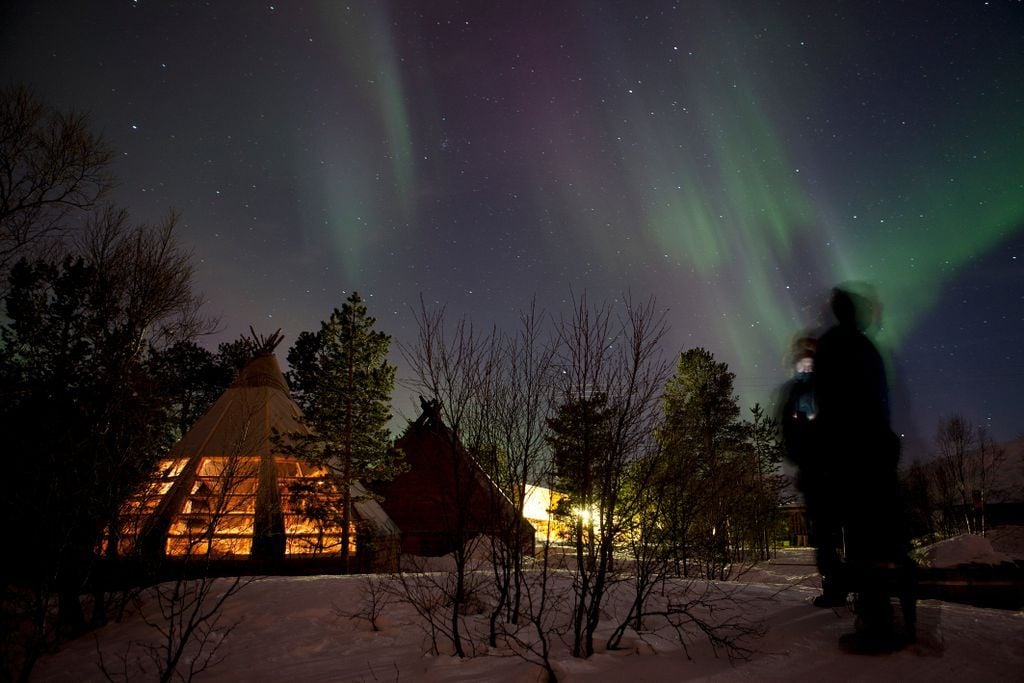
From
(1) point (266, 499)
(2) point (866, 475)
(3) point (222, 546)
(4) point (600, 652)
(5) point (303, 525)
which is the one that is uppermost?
(2) point (866, 475)

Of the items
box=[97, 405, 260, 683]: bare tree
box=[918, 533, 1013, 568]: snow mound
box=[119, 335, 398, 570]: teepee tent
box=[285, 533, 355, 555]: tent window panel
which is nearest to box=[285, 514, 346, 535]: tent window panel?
box=[119, 335, 398, 570]: teepee tent

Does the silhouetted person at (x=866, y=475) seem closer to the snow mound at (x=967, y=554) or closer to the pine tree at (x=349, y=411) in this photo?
the snow mound at (x=967, y=554)

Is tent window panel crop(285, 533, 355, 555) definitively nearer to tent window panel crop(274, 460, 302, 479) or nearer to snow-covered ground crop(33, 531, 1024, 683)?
tent window panel crop(274, 460, 302, 479)

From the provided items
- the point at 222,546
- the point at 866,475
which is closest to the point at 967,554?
the point at 866,475

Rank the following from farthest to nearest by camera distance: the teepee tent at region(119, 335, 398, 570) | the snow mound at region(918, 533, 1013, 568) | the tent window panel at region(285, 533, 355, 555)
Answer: the tent window panel at region(285, 533, 355, 555) < the teepee tent at region(119, 335, 398, 570) < the snow mound at region(918, 533, 1013, 568)

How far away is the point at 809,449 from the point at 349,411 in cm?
1352

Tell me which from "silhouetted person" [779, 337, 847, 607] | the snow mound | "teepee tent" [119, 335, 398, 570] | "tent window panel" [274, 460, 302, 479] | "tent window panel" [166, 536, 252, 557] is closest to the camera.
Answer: "silhouetted person" [779, 337, 847, 607]

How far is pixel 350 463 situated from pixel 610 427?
11.4 m

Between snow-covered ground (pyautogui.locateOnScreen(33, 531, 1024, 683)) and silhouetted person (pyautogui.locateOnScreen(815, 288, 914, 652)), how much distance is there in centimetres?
41

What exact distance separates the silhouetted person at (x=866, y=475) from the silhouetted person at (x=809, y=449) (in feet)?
0.20

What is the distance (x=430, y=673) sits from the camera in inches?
205

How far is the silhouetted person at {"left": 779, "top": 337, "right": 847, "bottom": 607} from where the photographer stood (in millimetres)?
4535

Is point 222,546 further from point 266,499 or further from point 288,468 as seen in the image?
point 288,468

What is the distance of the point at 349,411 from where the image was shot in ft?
51.1
